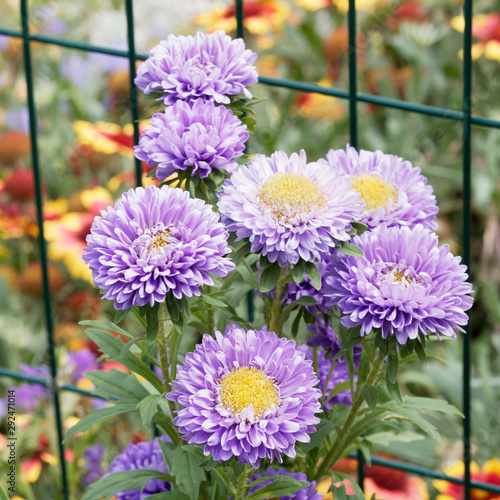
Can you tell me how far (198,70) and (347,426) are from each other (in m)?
0.38

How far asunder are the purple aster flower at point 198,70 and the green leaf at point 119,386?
298 mm

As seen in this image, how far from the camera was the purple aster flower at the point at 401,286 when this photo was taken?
2.69 ft

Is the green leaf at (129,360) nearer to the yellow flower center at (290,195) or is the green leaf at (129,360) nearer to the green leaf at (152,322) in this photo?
the green leaf at (152,322)

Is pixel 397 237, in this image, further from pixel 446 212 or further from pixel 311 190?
pixel 446 212

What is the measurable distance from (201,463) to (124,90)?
2.07 m

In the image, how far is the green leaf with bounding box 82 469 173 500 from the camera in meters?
0.98

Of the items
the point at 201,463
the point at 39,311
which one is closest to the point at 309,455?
the point at 201,463

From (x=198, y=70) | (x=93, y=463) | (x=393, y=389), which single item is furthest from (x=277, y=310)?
(x=93, y=463)

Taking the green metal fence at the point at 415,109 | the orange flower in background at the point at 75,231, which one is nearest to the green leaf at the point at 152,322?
the green metal fence at the point at 415,109

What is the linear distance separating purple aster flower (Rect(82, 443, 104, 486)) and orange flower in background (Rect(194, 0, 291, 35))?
115cm

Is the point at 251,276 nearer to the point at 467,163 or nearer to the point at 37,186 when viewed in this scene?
the point at 467,163

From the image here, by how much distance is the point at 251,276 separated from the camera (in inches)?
37.4

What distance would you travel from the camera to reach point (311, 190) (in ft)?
2.83

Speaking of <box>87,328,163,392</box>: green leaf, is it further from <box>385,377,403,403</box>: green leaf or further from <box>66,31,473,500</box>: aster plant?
<box>385,377,403,403</box>: green leaf
